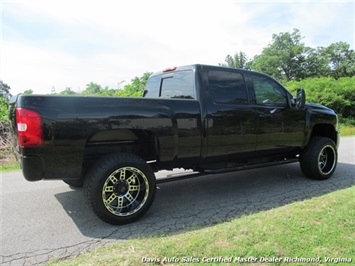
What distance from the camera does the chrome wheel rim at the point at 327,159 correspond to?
219 inches

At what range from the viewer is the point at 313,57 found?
4634cm

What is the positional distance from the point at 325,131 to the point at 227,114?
2.75 meters

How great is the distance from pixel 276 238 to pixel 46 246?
7.77ft

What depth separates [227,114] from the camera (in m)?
4.29

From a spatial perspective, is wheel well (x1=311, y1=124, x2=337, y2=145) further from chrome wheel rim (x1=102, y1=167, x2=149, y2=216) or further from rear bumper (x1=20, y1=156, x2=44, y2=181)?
rear bumper (x1=20, y1=156, x2=44, y2=181)

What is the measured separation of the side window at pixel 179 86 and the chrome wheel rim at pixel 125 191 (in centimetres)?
144

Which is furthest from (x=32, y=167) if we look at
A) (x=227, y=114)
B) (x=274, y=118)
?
(x=274, y=118)

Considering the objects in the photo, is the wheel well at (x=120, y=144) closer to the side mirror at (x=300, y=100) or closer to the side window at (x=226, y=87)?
the side window at (x=226, y=87)

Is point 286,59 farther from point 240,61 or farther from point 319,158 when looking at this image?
point 319,158

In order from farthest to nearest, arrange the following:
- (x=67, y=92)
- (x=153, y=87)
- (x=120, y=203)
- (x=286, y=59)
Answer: (x=286, y=59)
(x=67, y=92)
(x=153, y=87)
(x=120, y=203)

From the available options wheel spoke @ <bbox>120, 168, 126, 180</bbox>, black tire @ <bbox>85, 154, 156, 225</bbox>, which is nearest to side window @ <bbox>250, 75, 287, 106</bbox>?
black tire @ <bbox>85, 154, 156, 225</bbox>

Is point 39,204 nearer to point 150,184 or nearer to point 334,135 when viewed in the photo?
point 150,184

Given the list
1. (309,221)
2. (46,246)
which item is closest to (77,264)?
(46,246)

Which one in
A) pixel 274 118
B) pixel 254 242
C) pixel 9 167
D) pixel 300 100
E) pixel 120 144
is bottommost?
pixel 9 167
